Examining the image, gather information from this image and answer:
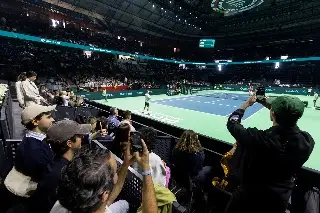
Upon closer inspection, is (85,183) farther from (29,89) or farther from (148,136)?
(29,89)

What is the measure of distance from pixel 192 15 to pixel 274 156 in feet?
134

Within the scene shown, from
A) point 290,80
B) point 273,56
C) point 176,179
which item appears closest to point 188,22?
point 273,56

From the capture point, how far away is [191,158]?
403 centimetres

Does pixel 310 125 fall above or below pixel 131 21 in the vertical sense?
below

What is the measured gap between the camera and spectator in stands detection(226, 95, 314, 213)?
2.03 m

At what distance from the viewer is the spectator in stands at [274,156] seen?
6.66ft

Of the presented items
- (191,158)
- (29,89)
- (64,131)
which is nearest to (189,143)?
(191,158)

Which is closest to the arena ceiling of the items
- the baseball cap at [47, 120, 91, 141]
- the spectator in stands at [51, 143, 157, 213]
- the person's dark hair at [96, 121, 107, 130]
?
the person's dark hair at [96, 121, 107, 130]

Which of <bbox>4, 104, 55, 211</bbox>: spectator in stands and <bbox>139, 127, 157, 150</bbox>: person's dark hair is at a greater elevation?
<bbox>139, 127, 157, 150</bbox>: person's dark hair

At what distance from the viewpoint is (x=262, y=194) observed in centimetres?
214

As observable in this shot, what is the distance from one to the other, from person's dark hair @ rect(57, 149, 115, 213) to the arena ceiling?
82.3ft

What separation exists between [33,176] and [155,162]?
1.44m

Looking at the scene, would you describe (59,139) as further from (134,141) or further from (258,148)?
(258,148)

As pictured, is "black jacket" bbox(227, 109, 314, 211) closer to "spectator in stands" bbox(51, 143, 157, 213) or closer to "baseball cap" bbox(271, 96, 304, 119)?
"baseball cap" bbox(271, 96, 304, 119)
